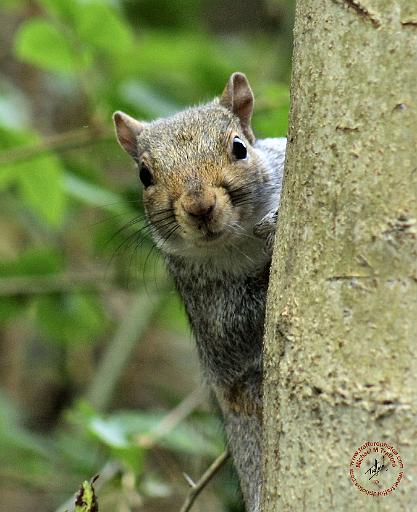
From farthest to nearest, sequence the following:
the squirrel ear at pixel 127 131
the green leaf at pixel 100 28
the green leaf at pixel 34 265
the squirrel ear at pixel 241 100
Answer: the green leaf at pixel 34 265, the green leaf at pixel 100 28, the squirrel ear at pixel 127 131, the squirrel ear at pixel 241 100

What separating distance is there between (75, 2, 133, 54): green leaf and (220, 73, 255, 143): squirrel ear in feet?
1.85

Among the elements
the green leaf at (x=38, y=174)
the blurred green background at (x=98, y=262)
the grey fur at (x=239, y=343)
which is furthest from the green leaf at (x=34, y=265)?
the grey fur at (x=239, y=343)

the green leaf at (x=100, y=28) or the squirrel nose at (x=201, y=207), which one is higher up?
the green leaf at (x=100, y=28)

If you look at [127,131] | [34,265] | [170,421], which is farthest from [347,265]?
[34,265]

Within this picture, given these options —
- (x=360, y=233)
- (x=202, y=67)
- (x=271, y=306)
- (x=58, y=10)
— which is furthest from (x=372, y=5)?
(x=202, y=67)

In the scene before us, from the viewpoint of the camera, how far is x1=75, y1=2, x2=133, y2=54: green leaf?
2773mm

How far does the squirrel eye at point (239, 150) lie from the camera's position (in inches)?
87.4

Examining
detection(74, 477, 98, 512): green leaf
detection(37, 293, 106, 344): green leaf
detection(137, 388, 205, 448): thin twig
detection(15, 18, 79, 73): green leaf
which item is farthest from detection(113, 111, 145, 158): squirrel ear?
detection(74, 477, 98, 512): green leaf

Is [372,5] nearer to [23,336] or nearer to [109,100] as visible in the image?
[109,100]

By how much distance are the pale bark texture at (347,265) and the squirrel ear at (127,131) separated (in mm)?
1293

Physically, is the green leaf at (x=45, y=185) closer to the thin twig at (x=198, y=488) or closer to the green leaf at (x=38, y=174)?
the green leaf at (x=38, y=174)

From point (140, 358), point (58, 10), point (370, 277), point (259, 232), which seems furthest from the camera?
point (140, 358)

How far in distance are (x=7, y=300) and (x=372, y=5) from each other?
2.38 m

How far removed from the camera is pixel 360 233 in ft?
3.98
